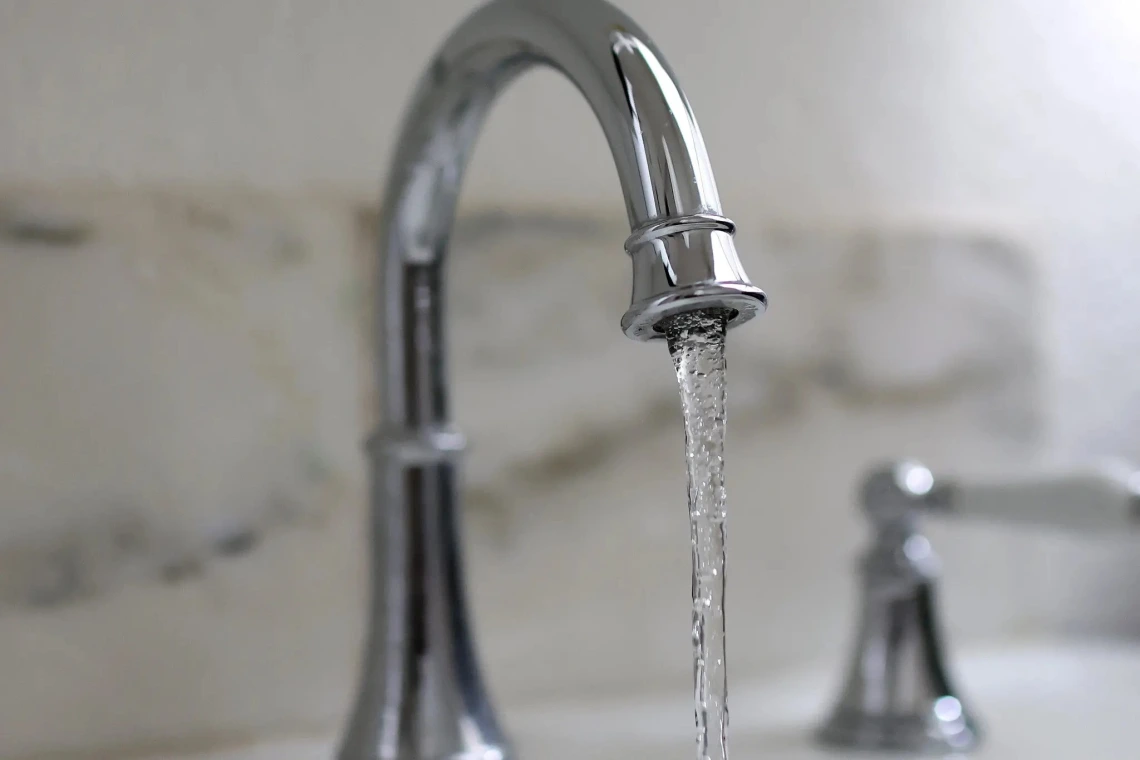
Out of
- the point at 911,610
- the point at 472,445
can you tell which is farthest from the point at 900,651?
the point at 472,445

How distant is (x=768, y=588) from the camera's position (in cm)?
69

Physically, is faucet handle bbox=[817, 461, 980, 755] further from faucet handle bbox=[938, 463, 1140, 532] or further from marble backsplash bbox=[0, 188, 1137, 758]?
marble backsplash bbox=[0, 188, 1137, 758]

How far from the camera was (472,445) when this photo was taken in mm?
609

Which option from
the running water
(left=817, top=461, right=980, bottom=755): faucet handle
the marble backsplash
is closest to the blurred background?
the marble backsplash

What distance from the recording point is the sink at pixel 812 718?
563 millimetres

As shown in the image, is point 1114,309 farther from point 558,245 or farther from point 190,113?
point 190,113

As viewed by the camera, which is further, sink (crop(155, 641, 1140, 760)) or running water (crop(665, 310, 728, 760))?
sink (crop(155, 641, 1140, 760))

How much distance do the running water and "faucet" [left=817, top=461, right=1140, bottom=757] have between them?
0.24 m

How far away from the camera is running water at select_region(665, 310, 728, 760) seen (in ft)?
1.05

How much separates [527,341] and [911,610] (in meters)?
0.27

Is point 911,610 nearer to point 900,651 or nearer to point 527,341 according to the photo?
point 900,651

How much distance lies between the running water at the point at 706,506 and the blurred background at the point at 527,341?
28cm

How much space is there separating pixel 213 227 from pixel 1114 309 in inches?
27.0

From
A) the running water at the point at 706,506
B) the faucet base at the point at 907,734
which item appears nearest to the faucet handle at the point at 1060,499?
the faucet base at the point at 907,734
